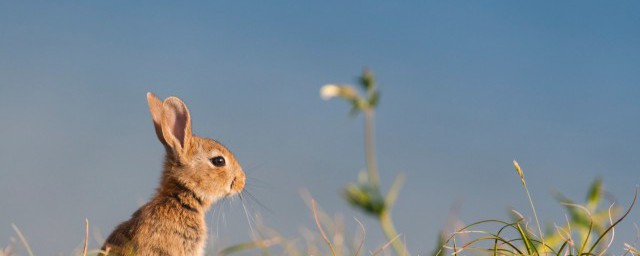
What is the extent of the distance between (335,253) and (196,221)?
1.66m

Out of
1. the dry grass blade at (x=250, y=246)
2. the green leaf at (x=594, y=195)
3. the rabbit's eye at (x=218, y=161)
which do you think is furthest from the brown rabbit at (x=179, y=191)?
the green leaf at (x=594, y=195)

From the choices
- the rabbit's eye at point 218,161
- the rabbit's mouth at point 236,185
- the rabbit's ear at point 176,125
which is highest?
the rabbit's ear at point 176,125

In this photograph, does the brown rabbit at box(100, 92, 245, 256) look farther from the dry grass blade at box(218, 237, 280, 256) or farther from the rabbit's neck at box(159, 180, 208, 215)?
the dry grass blade at box(218, 237, 280, 256)

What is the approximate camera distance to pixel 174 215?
5.14m

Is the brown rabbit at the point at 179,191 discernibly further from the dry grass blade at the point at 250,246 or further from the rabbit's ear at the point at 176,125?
the dry grass blade at the point at 250,246

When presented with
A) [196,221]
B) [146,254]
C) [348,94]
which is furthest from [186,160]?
[348,94]

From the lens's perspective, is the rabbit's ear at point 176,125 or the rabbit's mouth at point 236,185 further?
the rabbit's mouth at point 236,185

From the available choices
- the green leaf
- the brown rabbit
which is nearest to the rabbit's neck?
the brown rabbit

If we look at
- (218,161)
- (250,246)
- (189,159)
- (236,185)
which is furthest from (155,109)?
(250,246)

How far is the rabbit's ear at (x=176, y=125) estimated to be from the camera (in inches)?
227

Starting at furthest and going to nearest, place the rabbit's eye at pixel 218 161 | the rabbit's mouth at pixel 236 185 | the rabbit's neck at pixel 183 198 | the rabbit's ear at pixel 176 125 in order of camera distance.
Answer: the rabbit's mouth at pixel 236 185 < the rabbit's eye at pixel 218 161 < the rabbit's ear at pixel 176 125 < the rabbit's neck at pixel 183 198

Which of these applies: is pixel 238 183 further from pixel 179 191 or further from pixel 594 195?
pixel 594 195

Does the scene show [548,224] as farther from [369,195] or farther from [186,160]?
[186,160]

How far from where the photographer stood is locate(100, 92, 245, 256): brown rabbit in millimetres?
4793
